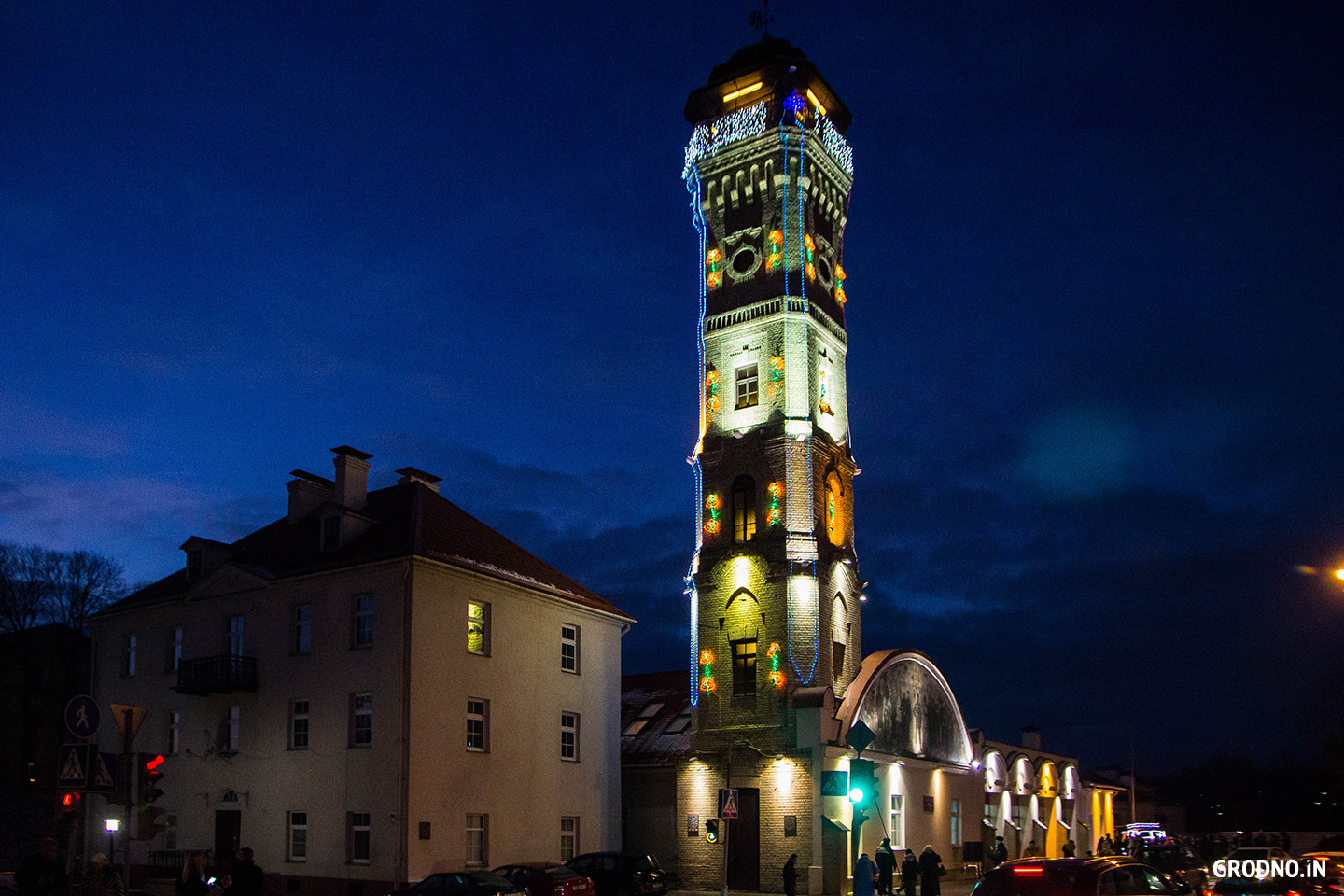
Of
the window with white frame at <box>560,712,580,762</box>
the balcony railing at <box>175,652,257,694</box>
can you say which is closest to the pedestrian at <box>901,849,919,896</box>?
→ the window with white frame at <box>560,712,580,762</box>

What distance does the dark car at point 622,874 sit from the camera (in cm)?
3095

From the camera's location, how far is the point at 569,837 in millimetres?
36938

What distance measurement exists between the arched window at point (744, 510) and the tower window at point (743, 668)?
3.60 m

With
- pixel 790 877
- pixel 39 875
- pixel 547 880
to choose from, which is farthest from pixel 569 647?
pixel 39 875

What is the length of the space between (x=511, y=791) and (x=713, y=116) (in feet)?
82.5

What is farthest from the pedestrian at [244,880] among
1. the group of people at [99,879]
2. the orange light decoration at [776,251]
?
the orange light decoration at [776,251]

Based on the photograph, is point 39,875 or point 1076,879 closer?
point 1076,879

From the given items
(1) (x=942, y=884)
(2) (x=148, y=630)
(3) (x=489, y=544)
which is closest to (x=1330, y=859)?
(1) (x=942, y=884)

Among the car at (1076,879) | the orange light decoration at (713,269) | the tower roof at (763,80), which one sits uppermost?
the tower roof at (763,80)

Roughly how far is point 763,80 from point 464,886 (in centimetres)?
2975

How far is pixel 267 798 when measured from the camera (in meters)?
34.0

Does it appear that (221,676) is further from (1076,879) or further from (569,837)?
(1076,879)

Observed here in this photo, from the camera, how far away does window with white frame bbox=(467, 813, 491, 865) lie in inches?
1296

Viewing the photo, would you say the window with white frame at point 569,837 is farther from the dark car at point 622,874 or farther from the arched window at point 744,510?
the arched window at point 744,510
